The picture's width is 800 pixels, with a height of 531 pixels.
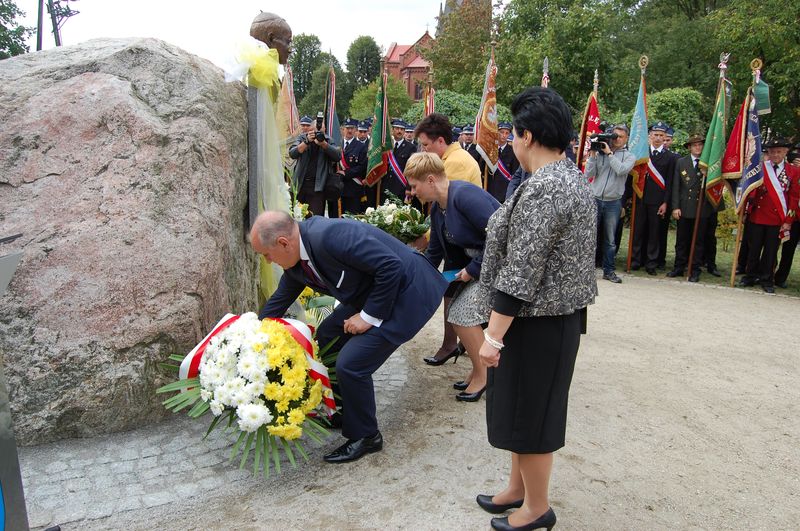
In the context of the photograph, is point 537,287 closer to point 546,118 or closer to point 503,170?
point 546,118

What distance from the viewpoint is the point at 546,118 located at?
2.57 meters

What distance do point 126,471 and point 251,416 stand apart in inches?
33.1

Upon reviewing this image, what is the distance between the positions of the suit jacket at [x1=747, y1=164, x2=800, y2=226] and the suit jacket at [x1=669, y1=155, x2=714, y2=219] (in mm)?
906

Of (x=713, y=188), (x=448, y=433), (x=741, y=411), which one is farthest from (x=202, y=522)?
(x=713, y=188)

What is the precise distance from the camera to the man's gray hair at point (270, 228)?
3.34m

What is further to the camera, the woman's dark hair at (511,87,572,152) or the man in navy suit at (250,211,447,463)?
the man in navy suit at (250,211,447,463)

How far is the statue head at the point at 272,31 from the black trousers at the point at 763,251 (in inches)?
288

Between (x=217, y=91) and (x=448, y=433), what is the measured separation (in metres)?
2.86

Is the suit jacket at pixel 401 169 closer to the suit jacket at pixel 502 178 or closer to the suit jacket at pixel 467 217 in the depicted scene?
the suit jacket at pixel 502 178

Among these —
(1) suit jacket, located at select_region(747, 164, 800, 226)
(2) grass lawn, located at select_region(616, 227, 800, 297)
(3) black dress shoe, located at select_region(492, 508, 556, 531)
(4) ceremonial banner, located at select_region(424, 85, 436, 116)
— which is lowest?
(2) grass lawn, located at select_region(616, 227, 800, 297)

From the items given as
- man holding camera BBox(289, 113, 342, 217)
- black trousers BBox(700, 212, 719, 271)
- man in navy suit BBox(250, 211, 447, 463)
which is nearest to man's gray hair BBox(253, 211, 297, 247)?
man in navy suit BBox(250, 211, 447, 463)

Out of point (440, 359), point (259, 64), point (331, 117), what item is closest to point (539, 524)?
point (440, 359)

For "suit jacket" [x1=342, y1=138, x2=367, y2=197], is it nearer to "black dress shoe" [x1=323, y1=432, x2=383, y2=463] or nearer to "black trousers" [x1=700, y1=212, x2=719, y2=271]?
"black trousers" [x1=700, y1=212, x2=719, y2=271]

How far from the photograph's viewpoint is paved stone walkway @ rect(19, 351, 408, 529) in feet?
10.3
